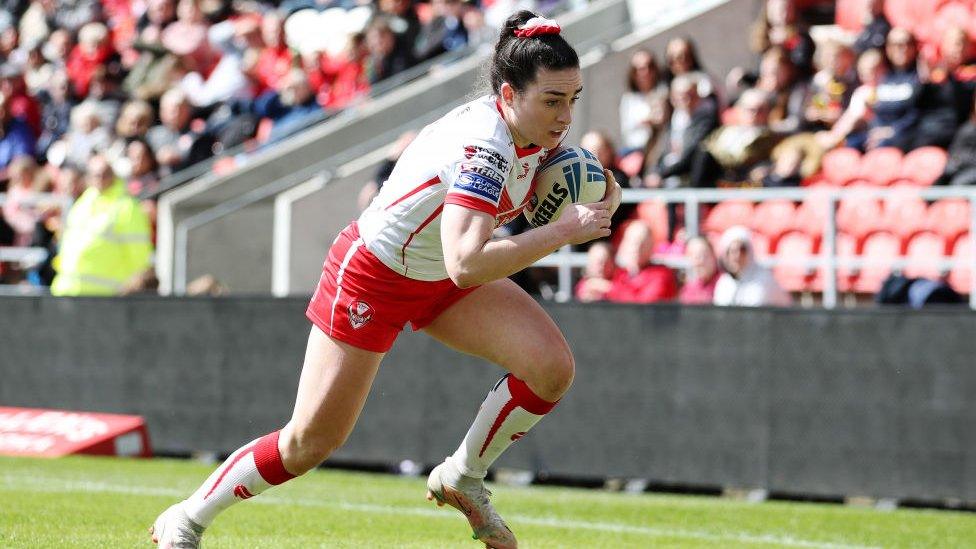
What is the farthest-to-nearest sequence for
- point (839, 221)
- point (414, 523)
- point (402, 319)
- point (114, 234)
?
1. point (114, 234)
2. point (839, 221)
3. point (414, 523)
4. point (402, 319)

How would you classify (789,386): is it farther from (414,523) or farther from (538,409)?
(538,409)

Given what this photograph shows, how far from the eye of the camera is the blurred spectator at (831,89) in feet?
42.5

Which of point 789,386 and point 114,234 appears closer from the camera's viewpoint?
point 789,386

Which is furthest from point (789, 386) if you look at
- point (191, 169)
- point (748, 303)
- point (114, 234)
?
point (191, 169)

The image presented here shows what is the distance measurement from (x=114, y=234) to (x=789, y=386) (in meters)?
6.02

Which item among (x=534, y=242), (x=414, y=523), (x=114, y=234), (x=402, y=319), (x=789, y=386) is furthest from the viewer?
(x=114, y=234)

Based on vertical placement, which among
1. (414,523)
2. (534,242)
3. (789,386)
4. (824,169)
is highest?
(824,169)

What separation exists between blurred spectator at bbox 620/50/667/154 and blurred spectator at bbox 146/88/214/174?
4.73 meters

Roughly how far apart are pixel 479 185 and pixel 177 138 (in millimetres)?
12142

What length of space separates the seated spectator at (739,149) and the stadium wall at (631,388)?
241 cm

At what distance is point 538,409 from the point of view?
6.03m

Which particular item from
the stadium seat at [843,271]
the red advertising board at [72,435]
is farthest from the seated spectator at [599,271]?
the red advertising board at [72,435]

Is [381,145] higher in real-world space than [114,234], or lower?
higher

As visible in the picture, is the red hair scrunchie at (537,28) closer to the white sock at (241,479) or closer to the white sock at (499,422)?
the white sock at (499,422)
